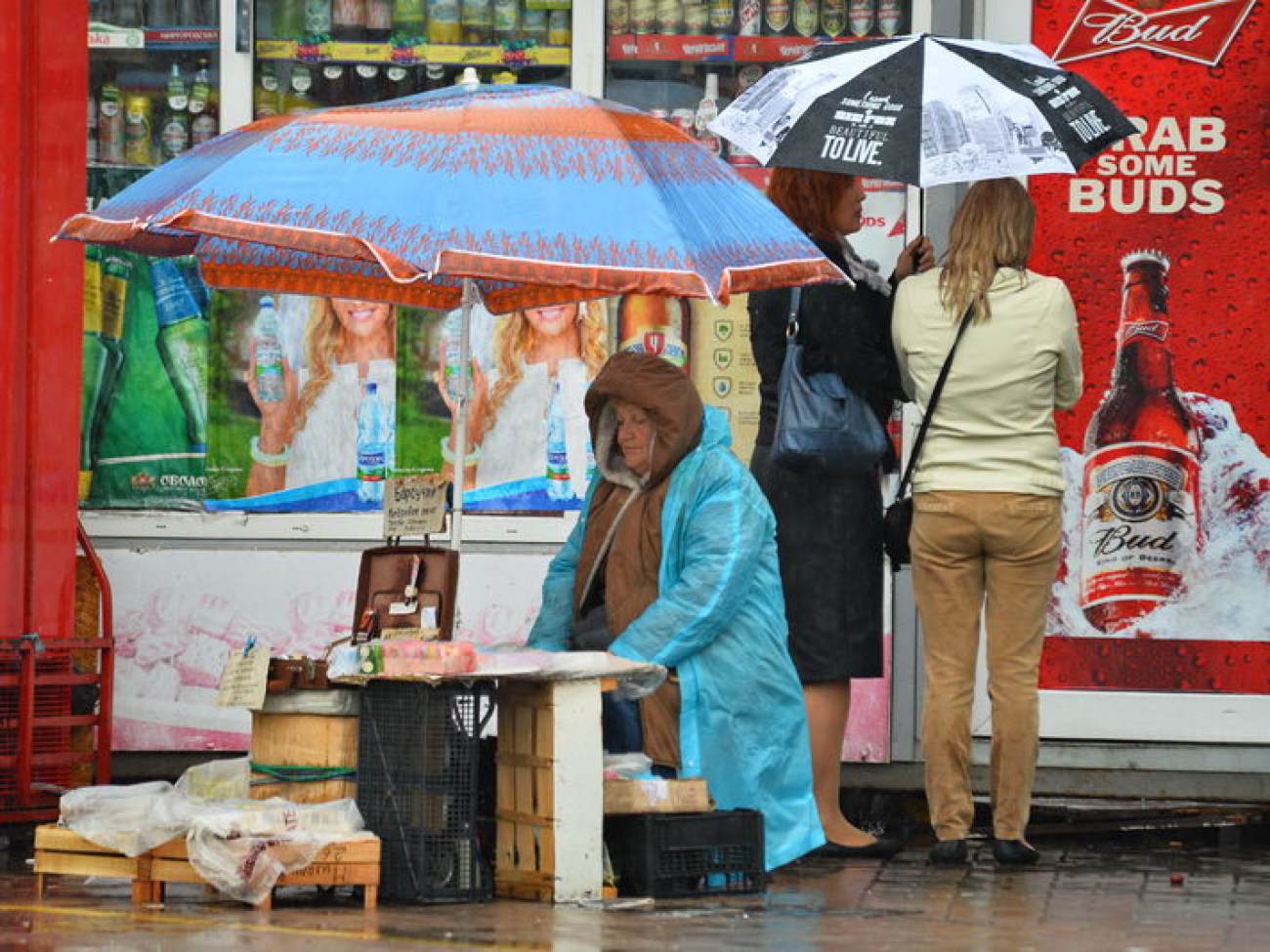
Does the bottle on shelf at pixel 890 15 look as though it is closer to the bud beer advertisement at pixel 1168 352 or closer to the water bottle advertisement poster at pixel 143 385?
the bud beer advertisement at pixel 1168 352

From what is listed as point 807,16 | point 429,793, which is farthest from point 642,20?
point 429,793

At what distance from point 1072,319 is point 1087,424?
5.23 feet

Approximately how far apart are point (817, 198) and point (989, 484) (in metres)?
1.02

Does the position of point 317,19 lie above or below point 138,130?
above

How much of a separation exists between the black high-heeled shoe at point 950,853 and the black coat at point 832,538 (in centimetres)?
56

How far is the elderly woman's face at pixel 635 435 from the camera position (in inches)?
288

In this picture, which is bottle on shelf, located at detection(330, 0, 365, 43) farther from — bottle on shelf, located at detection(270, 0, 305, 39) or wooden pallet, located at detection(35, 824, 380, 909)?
wooden pallet, located at detection(35, 824, 380, 909)

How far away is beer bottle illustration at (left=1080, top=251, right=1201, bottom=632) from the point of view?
8984 mm

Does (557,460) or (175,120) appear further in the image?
(175,120)

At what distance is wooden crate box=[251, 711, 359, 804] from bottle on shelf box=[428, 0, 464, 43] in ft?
11.1

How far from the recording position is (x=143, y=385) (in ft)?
30.6

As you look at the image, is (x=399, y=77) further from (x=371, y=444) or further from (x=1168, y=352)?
(x=1168, y=352)

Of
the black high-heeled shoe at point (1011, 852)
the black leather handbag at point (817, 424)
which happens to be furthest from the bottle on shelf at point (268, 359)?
the black high-heeled shoe at point (1011, 852)

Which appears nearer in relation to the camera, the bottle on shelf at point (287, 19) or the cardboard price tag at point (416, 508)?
the cardboard price tag at point (416, 508)
